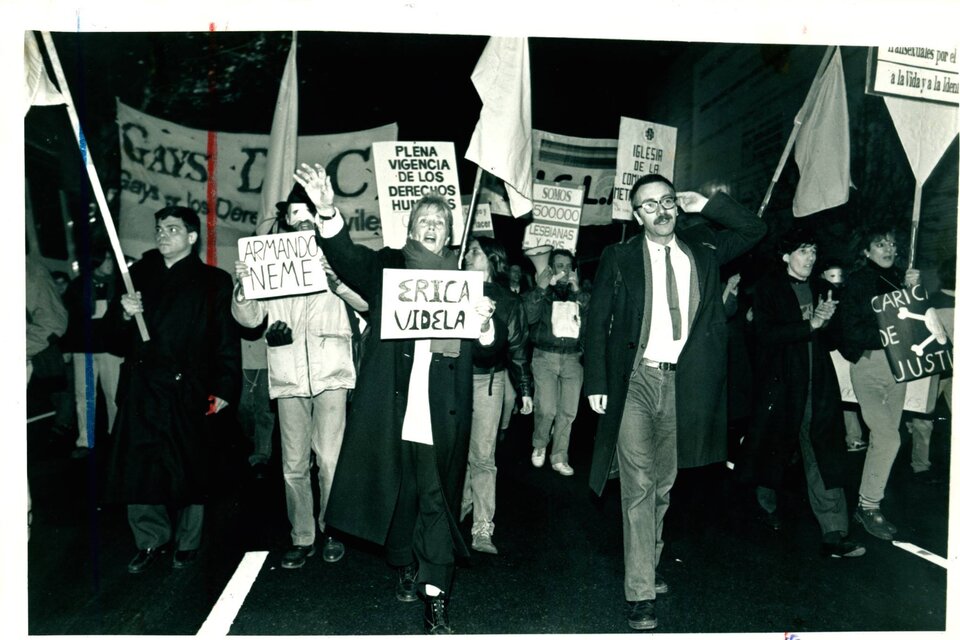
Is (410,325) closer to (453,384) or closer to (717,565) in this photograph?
(453,384)

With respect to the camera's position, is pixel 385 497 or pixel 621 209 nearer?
pixel 385 497

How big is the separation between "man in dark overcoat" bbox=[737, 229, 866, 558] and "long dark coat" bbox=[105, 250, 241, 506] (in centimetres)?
355

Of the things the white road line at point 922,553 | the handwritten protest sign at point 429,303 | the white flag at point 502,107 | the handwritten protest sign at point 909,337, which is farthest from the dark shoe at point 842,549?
the white flag at point 502,107

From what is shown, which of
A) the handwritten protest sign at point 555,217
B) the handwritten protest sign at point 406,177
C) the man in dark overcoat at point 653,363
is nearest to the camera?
the man in dark overcoat at point 653,363

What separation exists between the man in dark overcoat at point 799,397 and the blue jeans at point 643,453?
1.36m

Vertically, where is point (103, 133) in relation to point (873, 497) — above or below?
above

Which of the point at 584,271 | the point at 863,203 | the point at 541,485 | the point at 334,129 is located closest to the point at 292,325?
the point at 541,485

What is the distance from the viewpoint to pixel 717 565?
4.59 meters

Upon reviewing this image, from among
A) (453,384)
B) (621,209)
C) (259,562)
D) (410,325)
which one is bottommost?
(259,562)

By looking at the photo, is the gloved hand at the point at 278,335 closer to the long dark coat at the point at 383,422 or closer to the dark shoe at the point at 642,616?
the long dark coat at the point at 383,422

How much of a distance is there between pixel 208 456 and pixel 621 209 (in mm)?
4274

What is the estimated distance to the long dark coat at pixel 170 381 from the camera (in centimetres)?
453

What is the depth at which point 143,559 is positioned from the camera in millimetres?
4555

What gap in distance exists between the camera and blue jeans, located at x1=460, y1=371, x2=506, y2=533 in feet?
17.0
